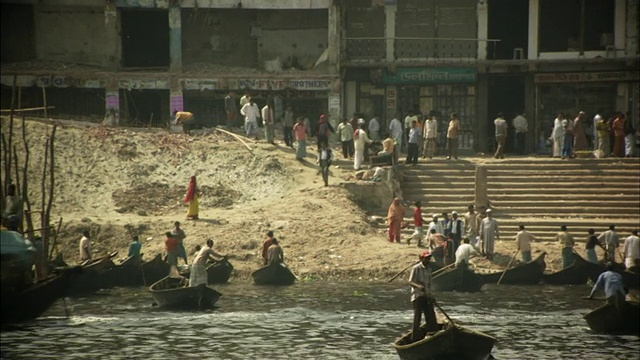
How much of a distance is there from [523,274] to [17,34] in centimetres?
2469

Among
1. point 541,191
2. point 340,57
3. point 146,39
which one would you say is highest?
point 146,39

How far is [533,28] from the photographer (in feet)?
153

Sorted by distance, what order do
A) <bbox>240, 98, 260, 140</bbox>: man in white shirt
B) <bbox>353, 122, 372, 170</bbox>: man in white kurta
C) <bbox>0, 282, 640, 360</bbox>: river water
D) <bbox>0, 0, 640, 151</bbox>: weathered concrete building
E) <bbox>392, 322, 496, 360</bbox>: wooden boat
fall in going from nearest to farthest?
<bbox>392, 322, 496, 360</bbox>: wooden boat, <bbox>0, 282, 640, 360</bbox>: river water, <bbox>353, 122, 372, 170</bbox>: man in white kurta, <bbox>240, 98, 260, 140</bbox>: man in white shirt, <bbox>0, 0, 640, 151</bbox>: weathered concrete building

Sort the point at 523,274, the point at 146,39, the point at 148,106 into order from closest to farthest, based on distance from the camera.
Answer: the point at 523,274, the point at 148,106, the point at 146,39

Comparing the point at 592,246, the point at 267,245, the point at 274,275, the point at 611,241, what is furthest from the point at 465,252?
the point at 267,245

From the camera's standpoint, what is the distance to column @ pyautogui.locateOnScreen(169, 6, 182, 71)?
47594 mm

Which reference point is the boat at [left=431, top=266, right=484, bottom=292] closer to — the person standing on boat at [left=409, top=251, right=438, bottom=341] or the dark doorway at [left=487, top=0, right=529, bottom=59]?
the person standing on boat at [left=409, top=251, right=438, bottom=341]

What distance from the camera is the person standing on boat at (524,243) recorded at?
33.9 m

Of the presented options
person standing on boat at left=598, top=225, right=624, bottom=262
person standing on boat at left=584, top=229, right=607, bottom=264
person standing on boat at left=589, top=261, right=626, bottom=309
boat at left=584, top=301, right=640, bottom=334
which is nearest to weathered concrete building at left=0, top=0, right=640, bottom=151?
person standing on boat at left=598, top=225, right=624, bottom=262

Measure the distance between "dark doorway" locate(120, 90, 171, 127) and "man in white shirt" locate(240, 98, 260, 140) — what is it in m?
5.28

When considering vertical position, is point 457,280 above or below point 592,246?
below

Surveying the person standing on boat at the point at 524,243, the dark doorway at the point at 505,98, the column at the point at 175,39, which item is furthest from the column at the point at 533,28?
the person standing on boat at the point at 524,243

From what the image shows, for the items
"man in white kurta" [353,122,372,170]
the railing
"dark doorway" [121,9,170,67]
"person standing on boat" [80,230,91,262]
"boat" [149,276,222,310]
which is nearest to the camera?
"boat" [149,276,222,310]

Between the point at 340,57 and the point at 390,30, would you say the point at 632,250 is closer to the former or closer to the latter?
the point at 390,30
